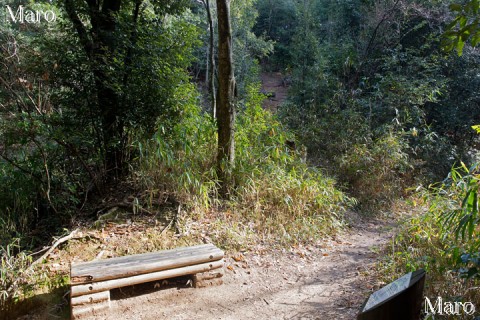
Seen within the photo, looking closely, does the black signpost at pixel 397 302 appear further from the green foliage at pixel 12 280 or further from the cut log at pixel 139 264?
the green foliage at pixel 12 280

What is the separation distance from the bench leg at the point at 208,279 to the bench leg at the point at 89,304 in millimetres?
908

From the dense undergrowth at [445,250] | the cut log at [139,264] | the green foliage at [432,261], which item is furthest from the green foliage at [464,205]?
the cut log at [139,264]

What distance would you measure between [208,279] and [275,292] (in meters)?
0.76

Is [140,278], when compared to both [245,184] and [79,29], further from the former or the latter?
[79,29]

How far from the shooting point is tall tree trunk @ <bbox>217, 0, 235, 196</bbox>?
5.09m

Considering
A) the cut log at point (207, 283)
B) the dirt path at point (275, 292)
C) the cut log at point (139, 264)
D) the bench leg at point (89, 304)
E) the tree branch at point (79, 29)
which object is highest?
the tree branch at point (79, 29)

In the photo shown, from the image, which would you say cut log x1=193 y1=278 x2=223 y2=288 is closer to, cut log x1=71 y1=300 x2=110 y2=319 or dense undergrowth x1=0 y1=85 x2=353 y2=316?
dense undergrowth x1=0 y1=85 x2=353 y2=316

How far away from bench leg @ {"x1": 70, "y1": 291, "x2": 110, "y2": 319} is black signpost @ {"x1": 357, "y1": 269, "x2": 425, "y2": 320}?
2.57 metres

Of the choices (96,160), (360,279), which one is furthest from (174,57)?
(360,279)

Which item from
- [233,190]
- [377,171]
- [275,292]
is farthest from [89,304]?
[377,171]

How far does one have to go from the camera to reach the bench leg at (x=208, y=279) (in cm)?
369

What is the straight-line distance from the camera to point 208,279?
3.76 metres

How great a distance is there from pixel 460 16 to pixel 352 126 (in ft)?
22.4

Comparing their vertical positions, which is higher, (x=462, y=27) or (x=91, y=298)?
(x=462, y=27)
